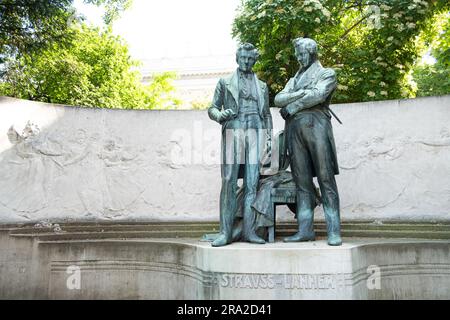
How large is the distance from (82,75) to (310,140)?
41.0 ft

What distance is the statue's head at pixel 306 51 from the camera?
5.74 metres

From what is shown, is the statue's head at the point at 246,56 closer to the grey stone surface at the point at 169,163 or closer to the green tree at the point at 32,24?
the grey stone surface at the point at 169,163

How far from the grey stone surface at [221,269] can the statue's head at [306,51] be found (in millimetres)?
2509

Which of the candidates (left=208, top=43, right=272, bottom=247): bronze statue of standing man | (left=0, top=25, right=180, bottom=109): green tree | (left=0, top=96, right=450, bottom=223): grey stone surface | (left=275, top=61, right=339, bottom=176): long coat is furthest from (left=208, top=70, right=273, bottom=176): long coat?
(left=0, top=25, right=180, bottom=109): green tree

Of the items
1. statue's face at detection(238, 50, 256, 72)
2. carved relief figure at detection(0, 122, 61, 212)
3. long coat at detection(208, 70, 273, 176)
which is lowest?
carved relief figure at detection(0, 122, 61, 212)

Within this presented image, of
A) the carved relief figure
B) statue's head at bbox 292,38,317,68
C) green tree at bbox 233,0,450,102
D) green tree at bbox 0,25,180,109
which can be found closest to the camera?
statue's head at bbox 292,38,317,68

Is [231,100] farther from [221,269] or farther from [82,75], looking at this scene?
[82,75]

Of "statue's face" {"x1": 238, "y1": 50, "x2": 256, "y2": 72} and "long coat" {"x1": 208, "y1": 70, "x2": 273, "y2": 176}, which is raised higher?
"statue's face" {"x1": 238, "y1": 50, "x2": 256, "y2": 72}

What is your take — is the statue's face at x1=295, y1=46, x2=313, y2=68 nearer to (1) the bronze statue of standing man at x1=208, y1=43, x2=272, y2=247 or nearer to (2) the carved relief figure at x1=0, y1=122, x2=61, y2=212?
(1) the bronze statue of standing man at x1=208, y1=43, x2=272, y2=247

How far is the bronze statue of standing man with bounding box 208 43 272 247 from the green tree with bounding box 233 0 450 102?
20.6ft

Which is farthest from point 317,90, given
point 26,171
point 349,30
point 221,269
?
point 349,30

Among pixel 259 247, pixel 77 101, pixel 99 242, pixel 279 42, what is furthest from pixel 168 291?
pixel 77 101

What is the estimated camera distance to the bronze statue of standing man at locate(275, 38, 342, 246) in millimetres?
5457

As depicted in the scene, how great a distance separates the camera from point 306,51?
5738 mm
